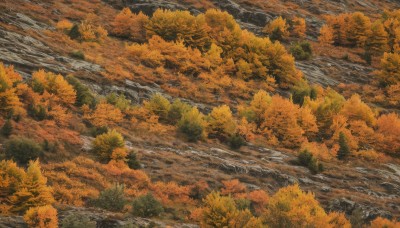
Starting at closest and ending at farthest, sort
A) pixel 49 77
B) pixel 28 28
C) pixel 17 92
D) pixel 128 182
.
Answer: pixel 128 182 < pixel 17 92 < pixel 49 77 < pixel 28 28

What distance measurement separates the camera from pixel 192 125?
3644 centimetres

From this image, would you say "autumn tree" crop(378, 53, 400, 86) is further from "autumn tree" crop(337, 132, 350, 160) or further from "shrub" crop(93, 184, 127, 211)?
"shrub" crop(93, 184, 127, 211)

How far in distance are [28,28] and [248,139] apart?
23.1 m

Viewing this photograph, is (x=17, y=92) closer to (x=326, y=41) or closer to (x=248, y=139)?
(x=248, y=139)

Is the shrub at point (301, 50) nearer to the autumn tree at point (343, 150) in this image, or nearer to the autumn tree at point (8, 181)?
the autumn tree at point (343, 150)

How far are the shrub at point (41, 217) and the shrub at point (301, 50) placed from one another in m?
47.8

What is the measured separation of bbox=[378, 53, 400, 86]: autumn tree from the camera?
58500 millimetres

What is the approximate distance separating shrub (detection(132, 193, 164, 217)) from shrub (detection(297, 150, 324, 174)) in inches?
606

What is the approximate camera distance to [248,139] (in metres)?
39.1

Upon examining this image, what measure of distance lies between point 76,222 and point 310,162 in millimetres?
21111

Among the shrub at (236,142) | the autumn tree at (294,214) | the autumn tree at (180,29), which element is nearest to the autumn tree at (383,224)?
the autumn tree at (294,214)

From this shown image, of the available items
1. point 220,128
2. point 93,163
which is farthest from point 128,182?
point 220,128

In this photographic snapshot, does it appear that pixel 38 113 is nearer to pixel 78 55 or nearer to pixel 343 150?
pixel 78 55

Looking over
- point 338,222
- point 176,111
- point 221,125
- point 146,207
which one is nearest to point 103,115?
point 176,111
